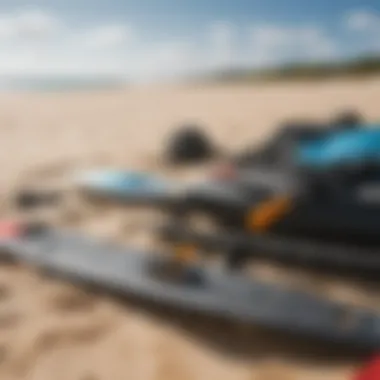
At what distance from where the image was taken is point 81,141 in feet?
21.6

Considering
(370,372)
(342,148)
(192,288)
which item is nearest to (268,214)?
(192,288)

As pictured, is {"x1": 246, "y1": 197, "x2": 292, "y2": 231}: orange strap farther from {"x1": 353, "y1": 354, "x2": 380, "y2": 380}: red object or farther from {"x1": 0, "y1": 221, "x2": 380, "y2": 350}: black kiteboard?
{"x1": 353, "y1": 354, "x2": 380, "y2": 380}: red object

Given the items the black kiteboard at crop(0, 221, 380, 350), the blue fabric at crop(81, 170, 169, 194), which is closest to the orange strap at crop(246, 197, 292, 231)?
the black kiteboard at crop(0, 221, 380, 350)

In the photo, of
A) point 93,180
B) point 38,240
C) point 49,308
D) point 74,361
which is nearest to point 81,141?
point 93,180

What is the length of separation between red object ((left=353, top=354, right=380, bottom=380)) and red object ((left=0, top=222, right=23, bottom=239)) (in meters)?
1.90

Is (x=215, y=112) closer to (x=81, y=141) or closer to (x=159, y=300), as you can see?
(x=81, y=141)

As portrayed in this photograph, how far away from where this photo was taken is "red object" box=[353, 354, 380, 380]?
61.3 inches

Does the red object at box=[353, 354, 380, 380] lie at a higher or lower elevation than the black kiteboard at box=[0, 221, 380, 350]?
lower

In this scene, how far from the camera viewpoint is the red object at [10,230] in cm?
299

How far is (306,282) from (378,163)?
102cm

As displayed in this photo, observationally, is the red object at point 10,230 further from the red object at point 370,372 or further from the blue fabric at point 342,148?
the red object at point 370,372

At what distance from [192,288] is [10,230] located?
1.23 meters

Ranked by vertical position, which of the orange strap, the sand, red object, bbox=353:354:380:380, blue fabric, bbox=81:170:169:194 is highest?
blue fabric, bbox=81:170:169:194

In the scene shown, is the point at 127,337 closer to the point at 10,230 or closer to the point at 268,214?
the point at 268,214
